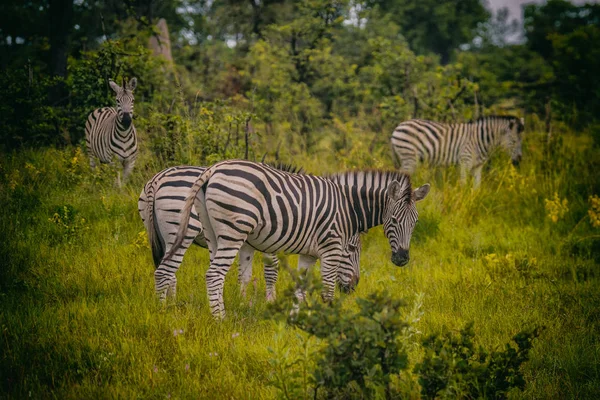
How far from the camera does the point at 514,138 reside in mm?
10211

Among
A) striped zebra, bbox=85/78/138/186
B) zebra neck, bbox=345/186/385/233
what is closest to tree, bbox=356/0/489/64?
striped zebra, bbox=85/78/138/186

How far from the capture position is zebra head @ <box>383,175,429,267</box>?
538 cm

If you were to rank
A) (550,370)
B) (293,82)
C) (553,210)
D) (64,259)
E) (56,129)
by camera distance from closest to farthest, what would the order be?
(550,370)
(64,259)
(553,210)
(56,129)
(293,82)

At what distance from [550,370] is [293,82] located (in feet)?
35.5

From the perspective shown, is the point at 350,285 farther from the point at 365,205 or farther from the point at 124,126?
the point at 124,126

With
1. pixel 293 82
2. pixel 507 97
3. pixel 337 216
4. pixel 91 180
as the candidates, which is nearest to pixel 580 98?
pixel 507 97

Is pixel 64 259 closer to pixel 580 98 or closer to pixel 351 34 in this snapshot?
pixel 580 98

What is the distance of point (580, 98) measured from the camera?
13812 millimetres

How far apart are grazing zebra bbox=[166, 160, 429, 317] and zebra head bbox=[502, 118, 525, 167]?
5462 mm

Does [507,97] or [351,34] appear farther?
[351,34]

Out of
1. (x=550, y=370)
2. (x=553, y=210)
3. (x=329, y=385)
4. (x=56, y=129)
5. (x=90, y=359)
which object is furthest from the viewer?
(x=56, y=129)

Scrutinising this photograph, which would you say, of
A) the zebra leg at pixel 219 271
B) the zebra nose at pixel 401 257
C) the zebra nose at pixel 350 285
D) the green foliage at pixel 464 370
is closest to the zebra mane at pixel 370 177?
the zebra nose at pixel 401 257

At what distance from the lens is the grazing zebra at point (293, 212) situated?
4676 millimetres

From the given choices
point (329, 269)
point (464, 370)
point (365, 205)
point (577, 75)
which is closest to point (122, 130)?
point (365, 205)
